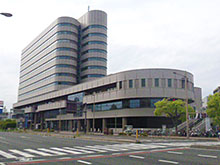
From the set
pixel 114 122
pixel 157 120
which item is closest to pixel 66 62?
pixel 114 122

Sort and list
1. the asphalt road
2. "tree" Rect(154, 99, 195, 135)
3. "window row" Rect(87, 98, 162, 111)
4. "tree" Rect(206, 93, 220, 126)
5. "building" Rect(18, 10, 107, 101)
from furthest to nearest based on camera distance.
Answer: "building" Rect(18, 10, 107, 101) → "window row" Rect(87, 98, 162, 111) → "tree" Rect(154, 99, 195, 135) → "tree" Rect(206, 93, 220, 126) → the asphalt road

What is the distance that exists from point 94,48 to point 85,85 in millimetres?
24704

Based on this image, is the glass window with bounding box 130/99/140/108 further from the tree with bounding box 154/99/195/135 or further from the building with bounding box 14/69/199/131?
the tree with bounding box 154/99/195/135

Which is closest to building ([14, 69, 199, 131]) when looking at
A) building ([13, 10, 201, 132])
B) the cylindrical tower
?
building ([13, 10, 201, 132])

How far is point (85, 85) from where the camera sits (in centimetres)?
7038

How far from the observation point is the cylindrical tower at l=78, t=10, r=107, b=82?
89.9 metres

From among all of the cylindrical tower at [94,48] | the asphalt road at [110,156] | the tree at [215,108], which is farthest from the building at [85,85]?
the asphalt road at [110,156]

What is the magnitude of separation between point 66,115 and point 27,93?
45650mm

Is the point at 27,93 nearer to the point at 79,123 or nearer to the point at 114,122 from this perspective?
the point at 79,123

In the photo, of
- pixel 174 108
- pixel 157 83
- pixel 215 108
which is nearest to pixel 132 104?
pixel 157 83

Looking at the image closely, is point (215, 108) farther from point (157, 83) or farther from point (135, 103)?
point (135, 103)

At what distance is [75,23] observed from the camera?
95.8 m

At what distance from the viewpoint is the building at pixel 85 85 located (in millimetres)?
55000

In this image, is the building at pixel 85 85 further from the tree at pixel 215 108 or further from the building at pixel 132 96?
the tree at pixel 215 108
